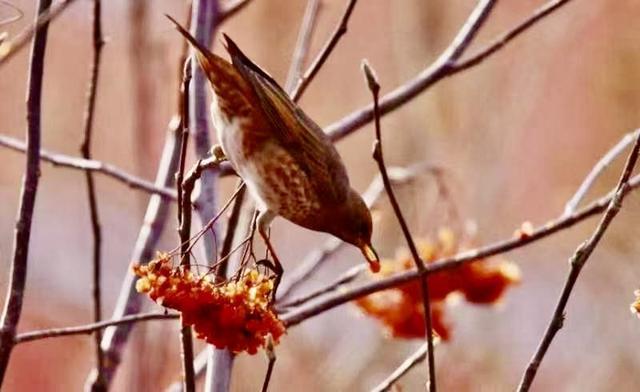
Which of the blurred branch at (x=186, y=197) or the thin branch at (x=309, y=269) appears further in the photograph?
the thin branch at (x=309, y=269)

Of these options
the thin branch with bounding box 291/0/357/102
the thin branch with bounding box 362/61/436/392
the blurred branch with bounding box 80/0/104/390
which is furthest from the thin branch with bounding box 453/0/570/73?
the thin branch with bounding box 362/61/436/392

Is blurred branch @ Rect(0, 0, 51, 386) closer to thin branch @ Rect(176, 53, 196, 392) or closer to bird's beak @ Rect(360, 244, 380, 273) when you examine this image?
thin branch @ Rect(176, 53, 196, 392)

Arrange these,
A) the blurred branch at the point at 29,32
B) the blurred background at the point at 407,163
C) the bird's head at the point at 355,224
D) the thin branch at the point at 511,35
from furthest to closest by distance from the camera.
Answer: the blurred background at the point at 407,163 → the thin branch at the point at 511,35 → the bird's head at the point at 355,224 → the blurred branch at the point at 29,32

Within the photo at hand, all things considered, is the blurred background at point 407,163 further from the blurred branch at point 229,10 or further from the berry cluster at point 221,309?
the berry cluster at point 221,309

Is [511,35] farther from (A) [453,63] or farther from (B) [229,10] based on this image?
(B) [229,10]

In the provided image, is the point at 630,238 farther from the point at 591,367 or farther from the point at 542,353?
the point at 542,353

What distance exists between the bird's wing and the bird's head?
0.06 feet

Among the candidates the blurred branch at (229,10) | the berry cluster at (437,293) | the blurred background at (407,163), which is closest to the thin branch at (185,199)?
the blurred background at (407,163)

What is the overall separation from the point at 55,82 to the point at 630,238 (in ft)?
14.0

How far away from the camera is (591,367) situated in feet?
17.1

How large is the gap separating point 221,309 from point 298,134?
0.36 m

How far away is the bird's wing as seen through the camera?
57.9 inches

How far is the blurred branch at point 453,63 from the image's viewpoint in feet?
5.68

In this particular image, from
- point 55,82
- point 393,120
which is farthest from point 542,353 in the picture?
point 55,82
